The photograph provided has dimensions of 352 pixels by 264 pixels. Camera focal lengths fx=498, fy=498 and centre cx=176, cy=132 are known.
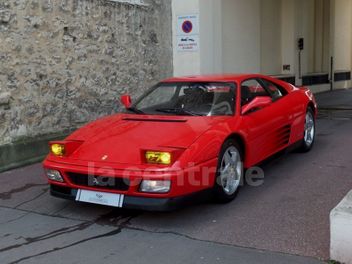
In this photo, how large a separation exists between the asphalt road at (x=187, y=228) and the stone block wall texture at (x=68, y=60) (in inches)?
64.2

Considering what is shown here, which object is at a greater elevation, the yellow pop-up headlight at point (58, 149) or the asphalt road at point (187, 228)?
the yellow pop-up headlight at point (58, 149)

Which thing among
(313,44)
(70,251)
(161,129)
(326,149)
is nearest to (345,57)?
(313,44)

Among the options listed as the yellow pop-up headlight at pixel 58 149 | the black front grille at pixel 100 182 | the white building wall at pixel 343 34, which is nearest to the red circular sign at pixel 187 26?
the yellow pop-up headlight at pixel 58 149

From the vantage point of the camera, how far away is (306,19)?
16.7 metres

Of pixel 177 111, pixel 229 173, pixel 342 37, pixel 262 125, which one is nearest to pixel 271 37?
pixel 342 37

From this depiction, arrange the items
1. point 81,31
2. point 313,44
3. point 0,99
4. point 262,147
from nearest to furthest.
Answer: point 262,147 → point 0,99 → point 81,31 → point 313,44

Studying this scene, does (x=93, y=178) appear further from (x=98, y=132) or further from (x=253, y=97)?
(x=253, y=97)

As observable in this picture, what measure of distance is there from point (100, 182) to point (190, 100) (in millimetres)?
1638

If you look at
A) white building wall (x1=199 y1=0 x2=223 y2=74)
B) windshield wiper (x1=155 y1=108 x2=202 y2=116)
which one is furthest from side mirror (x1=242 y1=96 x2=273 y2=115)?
white building wall (x1=199 y1=0 x2=223 y2=74)

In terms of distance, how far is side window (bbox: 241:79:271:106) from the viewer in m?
5.76

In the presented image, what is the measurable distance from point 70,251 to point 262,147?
259cm

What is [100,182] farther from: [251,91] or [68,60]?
[68,60]

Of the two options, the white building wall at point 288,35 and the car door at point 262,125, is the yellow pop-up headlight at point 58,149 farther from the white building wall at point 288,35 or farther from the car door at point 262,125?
the white building wall at point 288,35

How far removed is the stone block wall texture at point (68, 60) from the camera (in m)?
7.07
